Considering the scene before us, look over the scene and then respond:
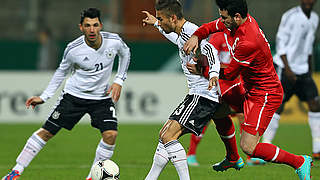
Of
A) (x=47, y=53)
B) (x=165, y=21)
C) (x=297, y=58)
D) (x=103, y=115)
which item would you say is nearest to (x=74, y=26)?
(x=47, y=53)

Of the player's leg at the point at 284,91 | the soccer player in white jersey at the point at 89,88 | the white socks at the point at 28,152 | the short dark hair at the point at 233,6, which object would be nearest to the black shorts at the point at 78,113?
the soccer player in white jersey at the point at 89,88

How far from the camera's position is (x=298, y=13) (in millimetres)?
10172

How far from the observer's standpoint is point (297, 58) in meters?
10.2

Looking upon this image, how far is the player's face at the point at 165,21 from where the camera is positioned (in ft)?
22.8

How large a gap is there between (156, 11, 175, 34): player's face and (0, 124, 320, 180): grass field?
6.91 ft

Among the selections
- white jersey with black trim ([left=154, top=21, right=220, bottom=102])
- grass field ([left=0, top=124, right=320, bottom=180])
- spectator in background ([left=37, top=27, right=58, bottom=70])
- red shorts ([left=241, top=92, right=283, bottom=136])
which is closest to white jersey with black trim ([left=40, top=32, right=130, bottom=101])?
grass field ([left=0, top=124, right=320, bottom=180])

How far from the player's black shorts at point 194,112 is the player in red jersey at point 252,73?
36 centimetres

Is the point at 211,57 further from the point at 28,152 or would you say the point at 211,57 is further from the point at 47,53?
the point at 47,53

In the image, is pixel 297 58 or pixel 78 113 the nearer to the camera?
pixel 78 113

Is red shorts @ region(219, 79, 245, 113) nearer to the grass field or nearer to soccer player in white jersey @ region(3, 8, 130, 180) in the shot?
the grass field

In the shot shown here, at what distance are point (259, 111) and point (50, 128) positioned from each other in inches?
96.9

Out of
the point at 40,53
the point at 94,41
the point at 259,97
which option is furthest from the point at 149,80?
the point at 259,97

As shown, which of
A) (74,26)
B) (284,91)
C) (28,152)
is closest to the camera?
(28,152)

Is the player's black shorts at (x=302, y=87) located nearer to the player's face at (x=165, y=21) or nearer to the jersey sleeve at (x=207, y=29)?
the jersey sleeve at (x=207, y=29)
